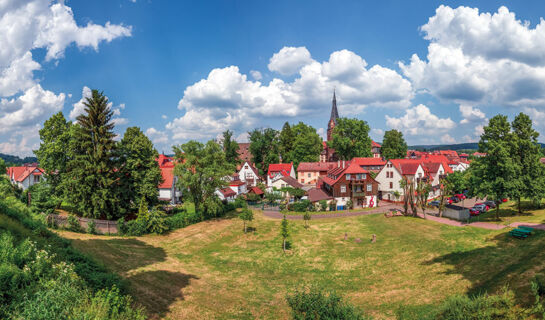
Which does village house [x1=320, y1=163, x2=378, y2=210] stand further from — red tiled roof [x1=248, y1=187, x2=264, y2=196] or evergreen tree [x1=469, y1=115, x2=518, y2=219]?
evergreen tree [x1=469, y1=115, x2=518, y2=219]

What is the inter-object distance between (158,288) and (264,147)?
231 ft

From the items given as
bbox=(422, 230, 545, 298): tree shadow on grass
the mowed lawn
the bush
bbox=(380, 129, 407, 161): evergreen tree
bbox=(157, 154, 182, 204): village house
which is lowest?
the mowed lawn

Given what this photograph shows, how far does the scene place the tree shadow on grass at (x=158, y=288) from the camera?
1488 centimetres

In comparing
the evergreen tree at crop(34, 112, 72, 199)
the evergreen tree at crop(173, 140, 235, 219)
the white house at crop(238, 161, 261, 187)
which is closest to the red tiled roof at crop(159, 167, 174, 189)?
the evergreen tree at crop(173, 140, 235, 219)

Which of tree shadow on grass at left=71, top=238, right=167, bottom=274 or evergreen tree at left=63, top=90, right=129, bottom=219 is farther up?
evergreen tree at left=63, top=90, right=129, bottom=219

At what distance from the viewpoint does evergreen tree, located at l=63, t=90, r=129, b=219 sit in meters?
32.9

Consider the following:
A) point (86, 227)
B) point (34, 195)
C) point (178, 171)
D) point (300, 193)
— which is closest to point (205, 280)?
point (86, 227)

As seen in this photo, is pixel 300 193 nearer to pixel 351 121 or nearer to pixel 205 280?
pixel 351 121

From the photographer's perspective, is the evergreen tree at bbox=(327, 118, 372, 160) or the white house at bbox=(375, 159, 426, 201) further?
the evergreen tree at bbox=(327, 118, 372, 160)

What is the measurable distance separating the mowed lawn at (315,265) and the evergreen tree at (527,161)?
23.9 ft

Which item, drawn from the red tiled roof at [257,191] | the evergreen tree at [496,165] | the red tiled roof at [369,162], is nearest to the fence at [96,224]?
the red tiled roof at [257,191]

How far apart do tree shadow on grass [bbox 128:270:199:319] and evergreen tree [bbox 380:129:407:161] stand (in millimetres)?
79515

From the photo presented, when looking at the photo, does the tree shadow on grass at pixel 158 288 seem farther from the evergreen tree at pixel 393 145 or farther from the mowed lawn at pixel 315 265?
the evergreen tree at pixel 393 145

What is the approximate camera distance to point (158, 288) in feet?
58.4
